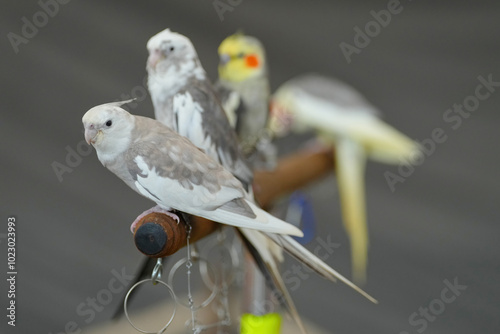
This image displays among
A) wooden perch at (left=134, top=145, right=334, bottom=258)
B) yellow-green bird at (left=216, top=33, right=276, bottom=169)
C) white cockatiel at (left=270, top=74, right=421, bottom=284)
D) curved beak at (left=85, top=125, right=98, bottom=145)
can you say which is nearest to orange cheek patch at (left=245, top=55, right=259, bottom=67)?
yellow-green bird at (left=216, top=33, right=276, bottom=169)

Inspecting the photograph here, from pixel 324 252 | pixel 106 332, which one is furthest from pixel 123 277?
pixel 324 252

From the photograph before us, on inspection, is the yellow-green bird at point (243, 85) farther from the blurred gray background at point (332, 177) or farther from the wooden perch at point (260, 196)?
the blurred gray background at point (332, 177)

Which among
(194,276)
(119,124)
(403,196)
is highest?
(119,124)

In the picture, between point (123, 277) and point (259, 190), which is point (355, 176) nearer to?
point (259, 190)

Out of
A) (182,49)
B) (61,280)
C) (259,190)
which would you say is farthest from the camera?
(61,280)

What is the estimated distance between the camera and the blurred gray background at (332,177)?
1886 millimetres

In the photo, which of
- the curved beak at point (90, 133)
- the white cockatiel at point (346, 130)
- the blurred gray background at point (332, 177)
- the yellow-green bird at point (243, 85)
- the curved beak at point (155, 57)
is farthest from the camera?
the blurred gray background at point (332, 177)

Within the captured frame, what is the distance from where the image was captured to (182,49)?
2.97 feet

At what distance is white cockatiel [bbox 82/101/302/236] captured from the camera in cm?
77

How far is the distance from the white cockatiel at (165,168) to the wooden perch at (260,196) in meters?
0.03

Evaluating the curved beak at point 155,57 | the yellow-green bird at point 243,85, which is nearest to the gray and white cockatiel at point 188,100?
the curved beak at point 155,57

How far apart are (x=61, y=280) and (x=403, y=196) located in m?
1.31

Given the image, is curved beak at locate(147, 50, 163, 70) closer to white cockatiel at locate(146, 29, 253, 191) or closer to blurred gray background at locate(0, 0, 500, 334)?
white cockatiel at locate(146, 29, 253, 191)

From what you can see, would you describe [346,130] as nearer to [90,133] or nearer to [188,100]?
[188,100]
